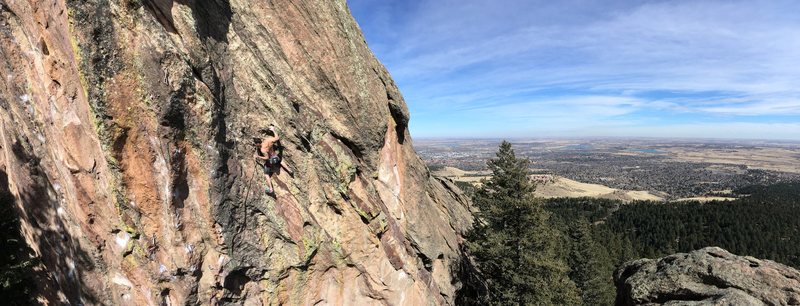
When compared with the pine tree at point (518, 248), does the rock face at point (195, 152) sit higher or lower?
higher

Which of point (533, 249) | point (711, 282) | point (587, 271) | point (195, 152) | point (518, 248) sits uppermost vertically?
point (195, 152)

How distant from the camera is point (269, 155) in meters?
14.2

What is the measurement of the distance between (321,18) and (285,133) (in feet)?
18.4

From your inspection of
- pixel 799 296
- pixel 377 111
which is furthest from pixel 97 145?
pixel 799 296

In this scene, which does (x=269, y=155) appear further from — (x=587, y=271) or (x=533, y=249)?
(x=587, y=271)

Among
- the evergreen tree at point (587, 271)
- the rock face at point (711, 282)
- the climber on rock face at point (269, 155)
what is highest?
the climber on rock face at point (269, 155)

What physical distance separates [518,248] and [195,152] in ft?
59.2

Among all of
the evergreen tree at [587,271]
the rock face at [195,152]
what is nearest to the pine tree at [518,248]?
the rock face at [195,152]

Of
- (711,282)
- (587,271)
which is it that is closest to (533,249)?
(711,282)

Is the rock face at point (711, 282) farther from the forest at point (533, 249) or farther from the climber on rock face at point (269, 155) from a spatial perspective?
the climber on rock face at point (269, 155)

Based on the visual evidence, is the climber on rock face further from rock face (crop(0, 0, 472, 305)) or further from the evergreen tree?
the evergreen tree

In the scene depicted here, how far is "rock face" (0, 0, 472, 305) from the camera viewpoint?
1063 centimetres

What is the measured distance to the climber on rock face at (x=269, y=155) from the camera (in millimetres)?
14078

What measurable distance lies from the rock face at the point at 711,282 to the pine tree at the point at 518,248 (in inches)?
152
